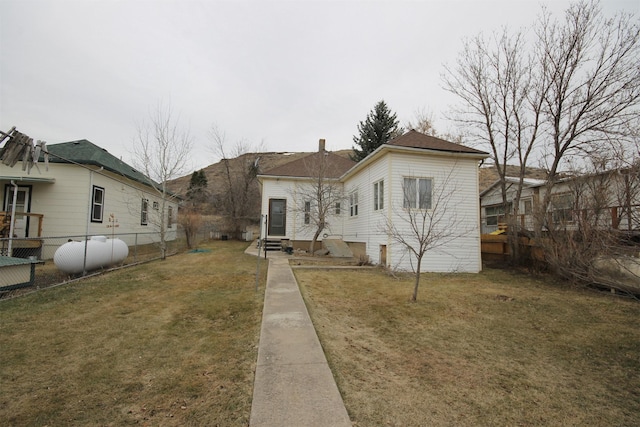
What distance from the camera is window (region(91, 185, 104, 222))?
42.1 feet

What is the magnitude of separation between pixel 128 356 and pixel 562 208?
11067 millimetres

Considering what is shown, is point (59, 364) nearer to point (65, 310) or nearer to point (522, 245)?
point (65, 310)

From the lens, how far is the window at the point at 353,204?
14.5 m

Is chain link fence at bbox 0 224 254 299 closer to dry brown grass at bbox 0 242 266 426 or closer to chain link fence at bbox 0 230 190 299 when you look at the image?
chain link fence at bbox 0 230 190 299

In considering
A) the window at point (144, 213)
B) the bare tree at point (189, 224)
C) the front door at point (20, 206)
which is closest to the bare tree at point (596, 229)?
the bare tree at point (189, 224)

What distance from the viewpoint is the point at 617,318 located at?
596 centimetres

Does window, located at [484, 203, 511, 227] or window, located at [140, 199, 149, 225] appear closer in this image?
window, located at [140, 199, 149, 225]

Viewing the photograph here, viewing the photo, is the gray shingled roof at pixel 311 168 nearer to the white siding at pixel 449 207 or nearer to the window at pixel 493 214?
the white siding at pixel 449 207

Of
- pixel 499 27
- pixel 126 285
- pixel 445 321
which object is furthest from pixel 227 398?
pixel 499 27

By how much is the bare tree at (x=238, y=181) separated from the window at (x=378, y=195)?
1473 cm

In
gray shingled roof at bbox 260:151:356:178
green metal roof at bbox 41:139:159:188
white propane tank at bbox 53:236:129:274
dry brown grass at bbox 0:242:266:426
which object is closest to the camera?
dry brown grass at bbox 0:242:266:426

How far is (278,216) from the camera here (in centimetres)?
1695

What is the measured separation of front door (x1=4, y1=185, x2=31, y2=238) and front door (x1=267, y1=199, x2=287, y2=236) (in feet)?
33.7

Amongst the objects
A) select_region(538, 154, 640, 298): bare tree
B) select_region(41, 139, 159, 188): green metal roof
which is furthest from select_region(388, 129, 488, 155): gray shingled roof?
select_region(41, 139, 159, 188): green metal roof
